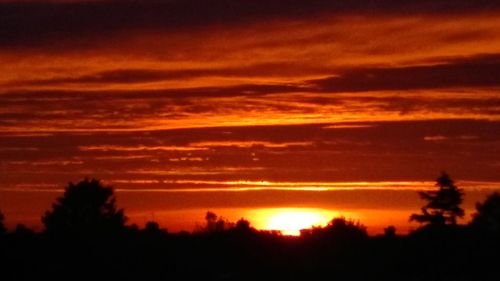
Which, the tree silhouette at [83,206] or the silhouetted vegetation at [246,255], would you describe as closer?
the silhouetted vegetation at [246,255]

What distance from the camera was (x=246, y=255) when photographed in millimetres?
48125

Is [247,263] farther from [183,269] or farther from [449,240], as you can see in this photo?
[449,240]

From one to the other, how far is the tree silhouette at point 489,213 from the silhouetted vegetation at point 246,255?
723 cm

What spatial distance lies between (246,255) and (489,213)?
23767mm

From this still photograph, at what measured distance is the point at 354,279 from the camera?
1788 inches

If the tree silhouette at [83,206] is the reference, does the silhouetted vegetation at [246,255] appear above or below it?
below

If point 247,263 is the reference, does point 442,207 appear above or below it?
above

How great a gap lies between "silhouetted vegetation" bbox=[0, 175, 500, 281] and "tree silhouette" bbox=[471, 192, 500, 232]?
723 centimetres

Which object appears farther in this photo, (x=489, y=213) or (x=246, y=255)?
(x=489, y=213)

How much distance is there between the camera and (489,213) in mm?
69438

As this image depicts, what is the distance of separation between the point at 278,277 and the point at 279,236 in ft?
24.7

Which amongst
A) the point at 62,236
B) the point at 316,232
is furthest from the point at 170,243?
the point at 316,232

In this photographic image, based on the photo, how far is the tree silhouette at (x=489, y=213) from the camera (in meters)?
62.1

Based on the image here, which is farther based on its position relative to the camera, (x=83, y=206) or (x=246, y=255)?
(x=83, y=206)
